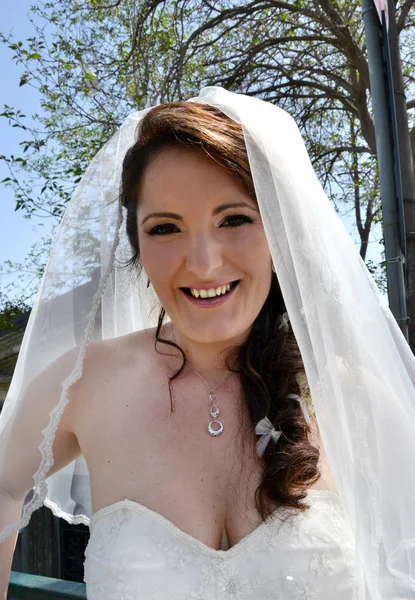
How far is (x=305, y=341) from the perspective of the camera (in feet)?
4.64

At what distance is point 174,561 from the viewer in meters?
1.47

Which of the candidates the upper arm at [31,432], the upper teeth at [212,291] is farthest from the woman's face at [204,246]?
the upper arm at [31,432]

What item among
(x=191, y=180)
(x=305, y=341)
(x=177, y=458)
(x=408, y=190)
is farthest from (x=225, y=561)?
(x=408, y=190)

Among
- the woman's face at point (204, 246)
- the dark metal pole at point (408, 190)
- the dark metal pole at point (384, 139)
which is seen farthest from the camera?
the dark metal pole at point (408, 190)

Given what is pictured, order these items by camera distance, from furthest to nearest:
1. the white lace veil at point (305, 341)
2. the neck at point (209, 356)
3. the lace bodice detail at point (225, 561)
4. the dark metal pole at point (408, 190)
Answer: the dark metal pole at point (408, 190), the neck at point (209, 356), the lace bodice detail at point (225, 561), the white lace veil at point (305, 341)

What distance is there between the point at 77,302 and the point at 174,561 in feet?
2.60

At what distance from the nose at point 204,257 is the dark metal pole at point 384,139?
1502mm

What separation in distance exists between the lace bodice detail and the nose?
609 mm

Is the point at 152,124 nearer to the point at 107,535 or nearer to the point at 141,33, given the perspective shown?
the point at 107,535

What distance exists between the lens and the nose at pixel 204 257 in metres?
1.52

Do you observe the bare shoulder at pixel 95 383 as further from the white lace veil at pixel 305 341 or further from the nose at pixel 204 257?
the nose at pixel 204 257

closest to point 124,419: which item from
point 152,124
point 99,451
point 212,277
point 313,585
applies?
point 99,451

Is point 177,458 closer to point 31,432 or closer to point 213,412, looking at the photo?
point 213,412

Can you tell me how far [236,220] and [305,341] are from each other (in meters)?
0.38
